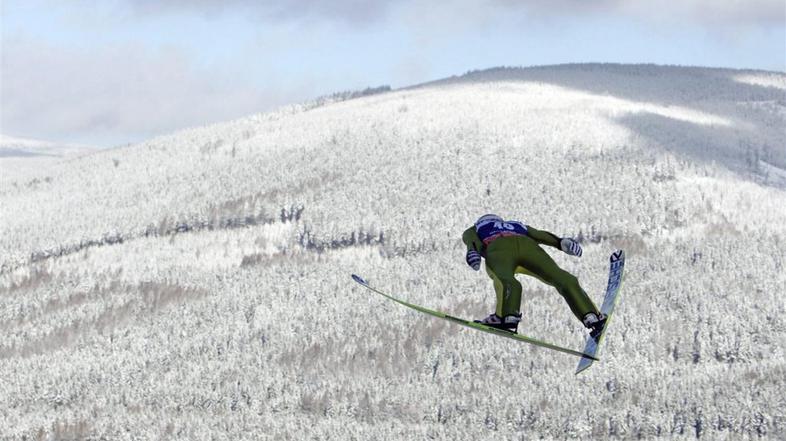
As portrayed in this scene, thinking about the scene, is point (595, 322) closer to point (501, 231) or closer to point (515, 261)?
point (515, 261)

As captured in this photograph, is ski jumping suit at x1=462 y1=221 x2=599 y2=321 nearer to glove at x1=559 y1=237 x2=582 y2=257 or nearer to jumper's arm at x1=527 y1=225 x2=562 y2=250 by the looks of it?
jumper's arm at x1=527 y1=225 x2=562 y2=250

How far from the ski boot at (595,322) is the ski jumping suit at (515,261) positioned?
4.8 inches

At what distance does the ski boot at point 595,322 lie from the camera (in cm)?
2814

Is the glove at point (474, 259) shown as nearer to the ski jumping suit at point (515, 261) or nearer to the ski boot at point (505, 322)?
the ski jumping suit at point (515, 261)

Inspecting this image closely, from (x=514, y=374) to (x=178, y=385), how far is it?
55.6 meters

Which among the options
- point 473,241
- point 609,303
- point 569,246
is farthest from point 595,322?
point 473,241

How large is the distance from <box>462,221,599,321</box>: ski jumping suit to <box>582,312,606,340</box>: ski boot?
12 centimetres

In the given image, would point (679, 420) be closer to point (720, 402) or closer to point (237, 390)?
point (720, 402)

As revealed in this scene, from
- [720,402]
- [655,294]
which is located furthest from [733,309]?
[720,402]

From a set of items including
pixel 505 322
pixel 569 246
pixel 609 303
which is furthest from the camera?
pixel 609 303

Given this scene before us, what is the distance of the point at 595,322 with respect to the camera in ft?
92.6

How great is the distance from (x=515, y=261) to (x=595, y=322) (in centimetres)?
237

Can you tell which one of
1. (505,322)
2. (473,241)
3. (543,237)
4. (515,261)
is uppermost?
(543,237)

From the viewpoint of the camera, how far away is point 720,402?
Answer: 548 ft
